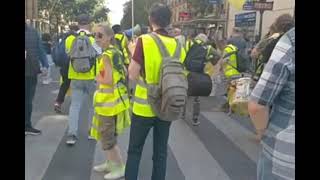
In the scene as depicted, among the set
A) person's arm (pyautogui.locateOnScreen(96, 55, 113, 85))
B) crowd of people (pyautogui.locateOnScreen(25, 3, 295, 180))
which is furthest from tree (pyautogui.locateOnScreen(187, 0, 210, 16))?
person's arm (pyautogui.locateOnScreen(96, 55, 113, 85))

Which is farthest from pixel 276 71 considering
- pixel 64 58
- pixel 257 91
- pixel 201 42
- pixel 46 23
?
pixel 46 23

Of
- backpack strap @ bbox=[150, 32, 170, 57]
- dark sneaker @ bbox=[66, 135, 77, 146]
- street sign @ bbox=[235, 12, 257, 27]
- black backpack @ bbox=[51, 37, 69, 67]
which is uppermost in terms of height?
street sign @ bbox=[235, 12, 257, 27]

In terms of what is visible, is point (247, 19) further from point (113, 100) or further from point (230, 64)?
point (113, 100)

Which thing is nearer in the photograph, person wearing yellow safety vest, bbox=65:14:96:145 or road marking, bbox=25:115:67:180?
road marking, bbox=25:115:67:180

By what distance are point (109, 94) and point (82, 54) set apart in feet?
5.54

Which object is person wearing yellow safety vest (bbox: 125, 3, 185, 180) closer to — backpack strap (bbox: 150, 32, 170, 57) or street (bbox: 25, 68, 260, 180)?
backpack strap (bbox: 150, 32, 170, 57)

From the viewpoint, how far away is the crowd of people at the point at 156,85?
232 centimetres

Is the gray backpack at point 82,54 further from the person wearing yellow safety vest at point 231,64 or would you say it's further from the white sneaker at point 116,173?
the person wearing yellow safety vest at point 231,64

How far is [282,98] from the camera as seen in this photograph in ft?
7.73

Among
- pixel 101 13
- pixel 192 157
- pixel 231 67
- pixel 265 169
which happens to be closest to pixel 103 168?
pixel 192 157

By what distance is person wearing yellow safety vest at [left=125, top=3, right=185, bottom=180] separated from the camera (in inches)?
149

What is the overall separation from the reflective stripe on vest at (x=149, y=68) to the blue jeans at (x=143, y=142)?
83mm
